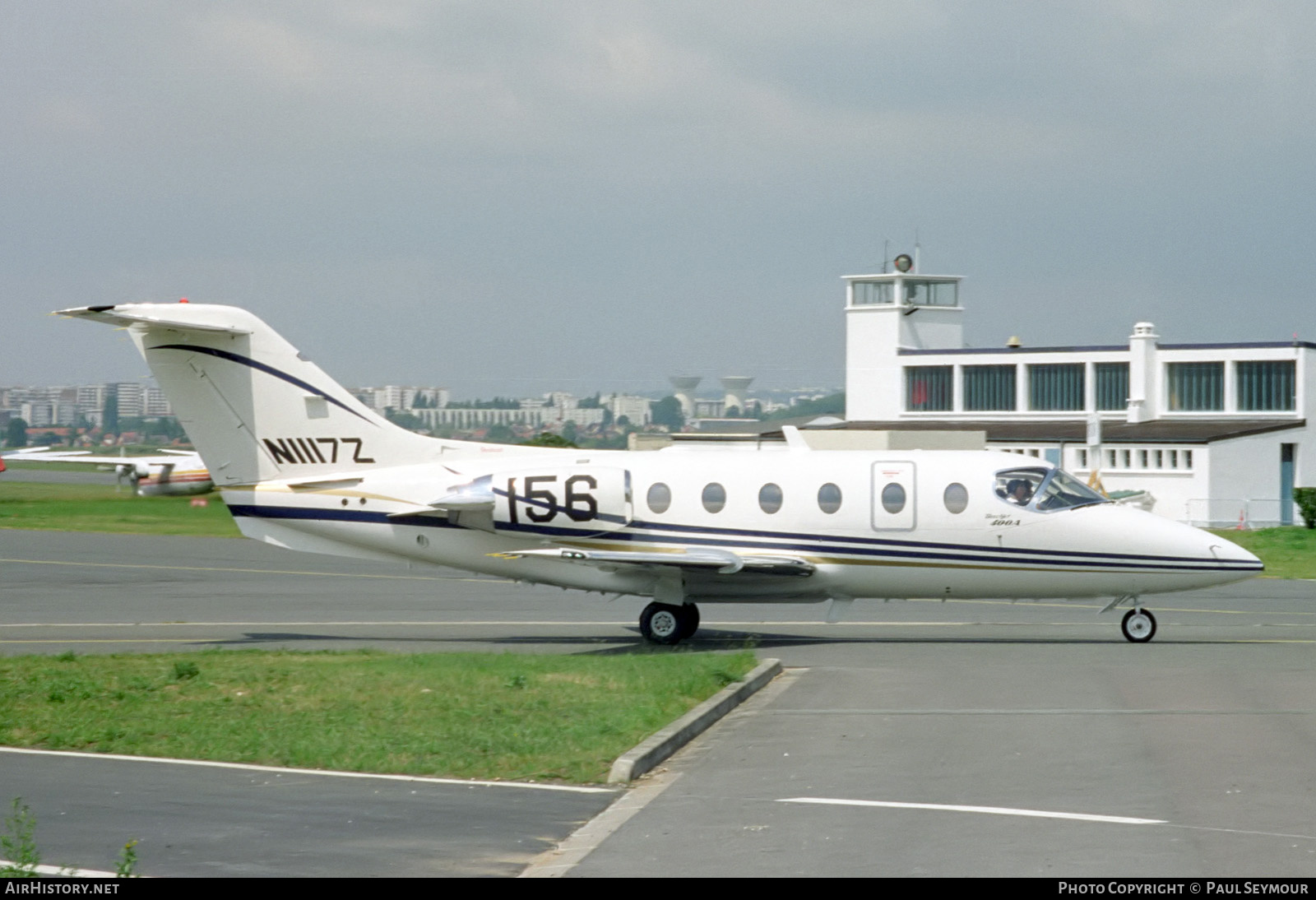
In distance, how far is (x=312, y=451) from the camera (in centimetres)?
2212

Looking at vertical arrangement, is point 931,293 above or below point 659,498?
above

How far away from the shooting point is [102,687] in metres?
15.0

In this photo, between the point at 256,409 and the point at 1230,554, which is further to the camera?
the point at 256,409

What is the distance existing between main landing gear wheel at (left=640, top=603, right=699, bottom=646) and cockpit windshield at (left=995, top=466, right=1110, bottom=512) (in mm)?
4640

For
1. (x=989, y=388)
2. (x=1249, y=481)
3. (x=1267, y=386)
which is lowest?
(x=1249, y=481)

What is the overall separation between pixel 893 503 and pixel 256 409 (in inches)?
356

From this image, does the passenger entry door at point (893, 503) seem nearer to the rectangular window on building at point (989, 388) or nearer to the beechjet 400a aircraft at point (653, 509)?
the beechjet 400a aircraft at point (653, 509)

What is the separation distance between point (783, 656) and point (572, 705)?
20.8 ft

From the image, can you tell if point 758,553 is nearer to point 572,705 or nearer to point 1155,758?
point 572,705

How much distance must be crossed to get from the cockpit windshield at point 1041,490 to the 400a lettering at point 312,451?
8964mm

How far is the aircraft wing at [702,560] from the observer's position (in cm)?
2077

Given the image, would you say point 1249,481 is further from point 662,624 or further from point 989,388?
point 662,624

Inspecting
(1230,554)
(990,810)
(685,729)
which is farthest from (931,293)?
(990,810)

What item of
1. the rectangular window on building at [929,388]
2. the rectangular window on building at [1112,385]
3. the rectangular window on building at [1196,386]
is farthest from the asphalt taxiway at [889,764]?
the rectangular window on building at [929,388]
